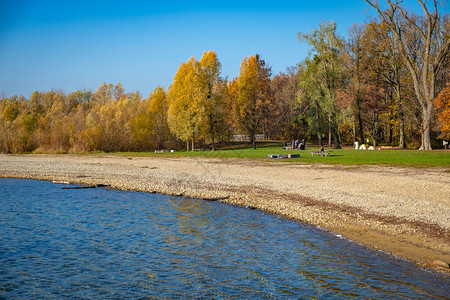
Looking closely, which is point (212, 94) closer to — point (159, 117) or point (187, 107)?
point (187, 107)

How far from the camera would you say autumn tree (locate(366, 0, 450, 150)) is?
38.4 metres

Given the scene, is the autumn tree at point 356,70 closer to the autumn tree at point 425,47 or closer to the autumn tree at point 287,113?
the autumn tree at point 425,47

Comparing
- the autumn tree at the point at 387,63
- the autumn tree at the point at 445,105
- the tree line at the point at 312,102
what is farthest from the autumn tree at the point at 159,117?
the autumn tree at the point at 445,105

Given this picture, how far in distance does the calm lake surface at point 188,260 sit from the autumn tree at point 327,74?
118 ft

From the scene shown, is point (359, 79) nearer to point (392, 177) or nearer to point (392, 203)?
point (392, 177)

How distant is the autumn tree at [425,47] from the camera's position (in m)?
38.4

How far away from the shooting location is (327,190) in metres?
18.4

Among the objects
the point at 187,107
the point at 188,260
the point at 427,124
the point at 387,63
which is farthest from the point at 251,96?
the point at 188,260

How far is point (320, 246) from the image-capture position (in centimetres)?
1131

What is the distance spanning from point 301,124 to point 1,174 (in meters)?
50.7

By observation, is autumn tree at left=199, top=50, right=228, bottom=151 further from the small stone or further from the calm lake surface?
the small stone

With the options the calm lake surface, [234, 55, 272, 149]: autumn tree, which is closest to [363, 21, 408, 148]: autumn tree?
[234, 55, 272, 149]: autumn tree

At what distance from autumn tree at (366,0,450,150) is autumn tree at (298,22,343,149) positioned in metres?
7.34

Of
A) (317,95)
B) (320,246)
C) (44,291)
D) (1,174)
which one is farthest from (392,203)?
(317,95)
